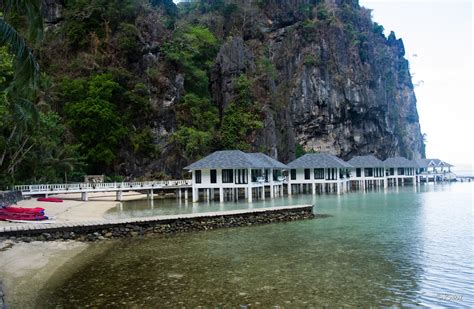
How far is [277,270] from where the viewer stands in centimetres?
1293

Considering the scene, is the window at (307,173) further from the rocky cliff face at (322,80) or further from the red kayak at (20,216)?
the red kayak at (20,216)

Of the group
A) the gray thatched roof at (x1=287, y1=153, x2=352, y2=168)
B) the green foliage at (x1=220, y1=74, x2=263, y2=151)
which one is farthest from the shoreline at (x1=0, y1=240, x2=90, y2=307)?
the gray thatched roof at (x1=287, y1=153, x2=352, y2=168)

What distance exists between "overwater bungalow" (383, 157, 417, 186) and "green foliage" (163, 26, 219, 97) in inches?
1219

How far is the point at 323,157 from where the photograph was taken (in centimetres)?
4975

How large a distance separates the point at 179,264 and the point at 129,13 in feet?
154

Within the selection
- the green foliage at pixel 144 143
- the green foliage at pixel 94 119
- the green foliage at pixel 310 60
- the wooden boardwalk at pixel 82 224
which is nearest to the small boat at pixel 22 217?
the wooden boardwalk at pixel 82 224

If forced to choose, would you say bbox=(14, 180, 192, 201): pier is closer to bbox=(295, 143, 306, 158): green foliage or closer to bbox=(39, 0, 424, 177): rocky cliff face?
bbox=(39, 0, 424, 177): rocky cliff face

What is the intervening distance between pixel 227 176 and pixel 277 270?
85.9 ft

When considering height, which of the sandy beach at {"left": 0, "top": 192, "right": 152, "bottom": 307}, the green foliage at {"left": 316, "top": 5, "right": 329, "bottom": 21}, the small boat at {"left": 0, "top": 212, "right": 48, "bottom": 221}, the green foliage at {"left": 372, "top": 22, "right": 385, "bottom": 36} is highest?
the green foliage at {"left": 372, "top": 22, "right": 385, "bottom": 36}

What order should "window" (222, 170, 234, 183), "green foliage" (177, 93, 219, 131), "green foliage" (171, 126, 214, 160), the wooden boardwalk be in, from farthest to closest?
"green foliage" (177, 93, 219, 131) < "green foliage" (171, 126, 214, 160) < "window" (222, 170, 234, 183) < the wooden boardwalk

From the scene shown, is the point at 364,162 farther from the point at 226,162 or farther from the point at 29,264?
the point at 29,264

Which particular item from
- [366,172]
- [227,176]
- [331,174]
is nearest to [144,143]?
[227,176]

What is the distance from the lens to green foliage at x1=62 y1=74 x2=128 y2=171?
4356 centimetres

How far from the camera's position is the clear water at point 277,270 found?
10133 mm
